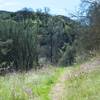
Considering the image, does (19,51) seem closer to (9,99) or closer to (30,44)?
(30,44)

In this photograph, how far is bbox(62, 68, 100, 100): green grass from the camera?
9.60m

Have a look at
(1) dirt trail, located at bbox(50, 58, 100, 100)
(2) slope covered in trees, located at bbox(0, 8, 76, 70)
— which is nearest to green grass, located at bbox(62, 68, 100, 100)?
(1) dirt trail, located at bbox(50, 58, 100, 100)

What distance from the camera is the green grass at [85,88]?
9602 millimetres

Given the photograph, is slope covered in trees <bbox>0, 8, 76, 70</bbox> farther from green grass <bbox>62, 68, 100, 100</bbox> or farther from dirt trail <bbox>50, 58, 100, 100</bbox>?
green grass <bbox>62, 68, 100, 100</bbox>

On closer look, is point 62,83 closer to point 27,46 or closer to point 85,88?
point 85,88

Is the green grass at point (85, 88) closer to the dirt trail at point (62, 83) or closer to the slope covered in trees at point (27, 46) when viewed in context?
the dirt trail at point (62, 83)

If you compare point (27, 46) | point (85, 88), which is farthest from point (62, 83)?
point (27, 46)

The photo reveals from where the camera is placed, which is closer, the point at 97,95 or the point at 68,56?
the point at 97,95

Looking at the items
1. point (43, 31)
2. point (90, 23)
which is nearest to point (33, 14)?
point (43, 31)

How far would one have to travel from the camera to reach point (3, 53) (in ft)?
187

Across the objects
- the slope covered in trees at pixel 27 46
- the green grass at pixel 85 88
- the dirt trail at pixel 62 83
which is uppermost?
the green grass at pixel 85 88

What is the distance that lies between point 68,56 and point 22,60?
7610mm

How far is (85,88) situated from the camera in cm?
1069

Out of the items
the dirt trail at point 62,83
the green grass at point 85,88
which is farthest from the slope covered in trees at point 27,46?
the green grass at point 85,88
